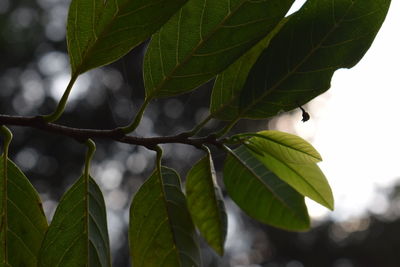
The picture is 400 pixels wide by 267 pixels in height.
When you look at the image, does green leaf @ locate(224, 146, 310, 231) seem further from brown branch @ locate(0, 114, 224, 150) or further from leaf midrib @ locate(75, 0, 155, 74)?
leaf midrib @ locate(75, 0, 155, 74)

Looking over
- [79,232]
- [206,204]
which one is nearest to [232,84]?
[206,204]

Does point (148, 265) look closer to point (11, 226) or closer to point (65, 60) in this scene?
point (11, 226)

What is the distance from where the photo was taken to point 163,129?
1108cm

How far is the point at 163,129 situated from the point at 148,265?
1014 centimetres

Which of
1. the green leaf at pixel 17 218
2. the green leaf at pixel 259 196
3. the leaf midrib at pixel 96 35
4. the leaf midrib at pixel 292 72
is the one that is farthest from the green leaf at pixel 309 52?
the green leaf at pixel 17 218

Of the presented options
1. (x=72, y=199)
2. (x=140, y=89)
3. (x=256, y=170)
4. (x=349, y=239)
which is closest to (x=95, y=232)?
(x=72, y=199)

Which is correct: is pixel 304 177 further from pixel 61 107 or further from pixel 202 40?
pixel 61 107

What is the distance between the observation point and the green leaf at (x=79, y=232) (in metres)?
0.87

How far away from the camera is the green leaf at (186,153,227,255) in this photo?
0.99m

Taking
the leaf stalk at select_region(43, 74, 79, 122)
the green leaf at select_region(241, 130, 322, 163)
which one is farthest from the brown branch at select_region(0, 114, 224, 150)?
the green leaf at select_region(241, 130, 322, 163)

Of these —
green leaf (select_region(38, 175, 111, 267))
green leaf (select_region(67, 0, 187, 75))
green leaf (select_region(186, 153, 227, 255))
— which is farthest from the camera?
green leaf (select_region(186, 153, 227, 255))

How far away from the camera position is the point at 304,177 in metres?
1.02

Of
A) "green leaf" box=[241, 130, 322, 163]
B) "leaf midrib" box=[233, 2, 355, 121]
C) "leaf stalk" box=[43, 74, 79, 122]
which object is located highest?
"leaf midrib" box=[233, 2, 355, 121]

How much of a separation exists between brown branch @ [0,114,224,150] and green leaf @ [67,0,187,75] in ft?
0.31
